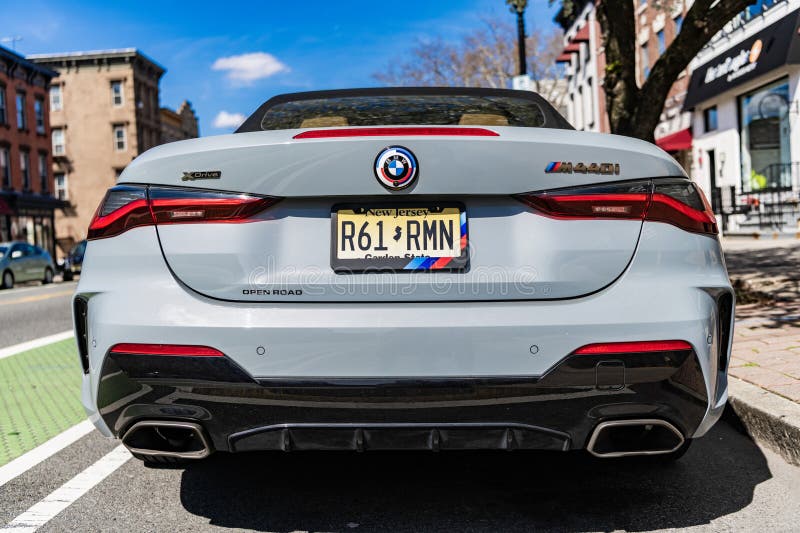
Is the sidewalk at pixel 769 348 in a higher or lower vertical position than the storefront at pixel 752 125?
lower

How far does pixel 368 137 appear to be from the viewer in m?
2.80

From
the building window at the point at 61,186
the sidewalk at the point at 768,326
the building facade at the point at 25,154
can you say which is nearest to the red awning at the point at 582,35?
the building facade at the point at 25,154

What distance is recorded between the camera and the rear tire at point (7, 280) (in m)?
26.2

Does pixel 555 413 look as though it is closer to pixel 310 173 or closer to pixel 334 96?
pixel 310 173

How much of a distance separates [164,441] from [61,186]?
6158 cm

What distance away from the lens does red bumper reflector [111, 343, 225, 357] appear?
2.71 meters

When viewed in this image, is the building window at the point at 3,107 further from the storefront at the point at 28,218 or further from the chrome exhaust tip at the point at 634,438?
A: the chrome exhaust tip at the point at 634,438

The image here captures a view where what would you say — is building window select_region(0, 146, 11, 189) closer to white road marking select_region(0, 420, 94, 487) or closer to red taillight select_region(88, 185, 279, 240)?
white road marking select_region(0, 420, 94, 487)

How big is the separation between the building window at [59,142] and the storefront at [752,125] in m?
45.4

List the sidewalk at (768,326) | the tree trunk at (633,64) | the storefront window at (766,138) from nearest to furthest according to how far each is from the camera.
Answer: the sidewalk at (768,326), the tree trunk at (633,64), the storefront window at (766,138)

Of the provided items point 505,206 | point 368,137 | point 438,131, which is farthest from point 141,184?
point 505,206

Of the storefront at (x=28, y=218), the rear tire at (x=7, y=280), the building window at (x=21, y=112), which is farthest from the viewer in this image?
the building window at (x=21, y=112)

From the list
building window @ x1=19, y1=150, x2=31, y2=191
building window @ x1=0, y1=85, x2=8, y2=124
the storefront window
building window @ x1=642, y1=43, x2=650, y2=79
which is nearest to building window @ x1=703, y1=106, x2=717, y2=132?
the storefront window

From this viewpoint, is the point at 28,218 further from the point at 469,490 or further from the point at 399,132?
the point at 399,132
